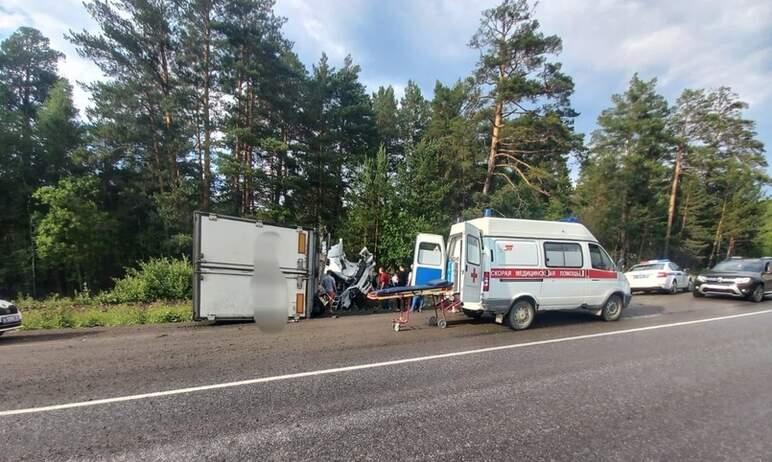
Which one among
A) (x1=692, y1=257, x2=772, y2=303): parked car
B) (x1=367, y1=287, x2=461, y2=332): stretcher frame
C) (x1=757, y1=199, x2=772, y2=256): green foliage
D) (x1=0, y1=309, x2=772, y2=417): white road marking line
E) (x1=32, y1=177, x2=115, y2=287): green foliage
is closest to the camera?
(x1=0, y1=309, x2=772, y2=417): white road marking line

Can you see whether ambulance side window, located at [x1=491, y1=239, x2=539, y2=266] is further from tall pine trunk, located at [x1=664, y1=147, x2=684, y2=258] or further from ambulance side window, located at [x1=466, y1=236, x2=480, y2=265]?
tall pine trunk, located at [x1=664, y1=147, x2=684, y2=258]

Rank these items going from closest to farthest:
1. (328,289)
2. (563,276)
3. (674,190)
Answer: (563,276)
(328,289)
(674,190)

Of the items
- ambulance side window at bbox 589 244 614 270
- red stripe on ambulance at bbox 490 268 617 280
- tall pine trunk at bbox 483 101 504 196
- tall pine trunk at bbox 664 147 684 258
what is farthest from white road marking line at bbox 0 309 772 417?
tall pine trunk at bbox 664 147 684 258

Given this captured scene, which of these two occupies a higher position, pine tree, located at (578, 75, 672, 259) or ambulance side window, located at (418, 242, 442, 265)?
pine tree, located at (578, 75, 672, 259)

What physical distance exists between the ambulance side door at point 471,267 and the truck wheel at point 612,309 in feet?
12.4

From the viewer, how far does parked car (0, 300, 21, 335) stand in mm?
7578

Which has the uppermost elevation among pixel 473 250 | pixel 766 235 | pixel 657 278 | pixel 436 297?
pixel 766 235

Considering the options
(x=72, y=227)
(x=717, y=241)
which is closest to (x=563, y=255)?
(x=72, y=227)

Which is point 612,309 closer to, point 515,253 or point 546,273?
point 546,273

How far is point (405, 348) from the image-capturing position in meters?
6.35

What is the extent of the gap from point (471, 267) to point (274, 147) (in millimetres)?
15992

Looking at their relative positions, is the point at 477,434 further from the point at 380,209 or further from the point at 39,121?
the point at 39,121

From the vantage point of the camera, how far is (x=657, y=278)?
51.1ft

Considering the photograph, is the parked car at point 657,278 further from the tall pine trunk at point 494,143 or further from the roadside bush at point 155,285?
the roadside bush at point 155,285
